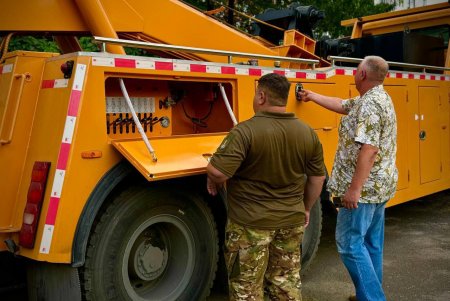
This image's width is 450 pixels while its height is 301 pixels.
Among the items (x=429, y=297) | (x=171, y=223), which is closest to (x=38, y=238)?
(x=171, y=223)

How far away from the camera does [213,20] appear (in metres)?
4.53

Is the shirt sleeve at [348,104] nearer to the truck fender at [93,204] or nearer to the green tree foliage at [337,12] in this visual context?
the truck fender at [93,204]

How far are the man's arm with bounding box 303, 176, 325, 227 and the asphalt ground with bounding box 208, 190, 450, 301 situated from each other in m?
1.28

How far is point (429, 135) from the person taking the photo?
6035 millimetres

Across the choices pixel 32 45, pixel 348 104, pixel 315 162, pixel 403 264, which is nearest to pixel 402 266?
pixel 403 264

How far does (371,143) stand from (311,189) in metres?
0.55

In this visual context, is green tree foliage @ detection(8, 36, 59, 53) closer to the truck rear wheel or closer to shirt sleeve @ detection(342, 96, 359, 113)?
the truck rear wheel

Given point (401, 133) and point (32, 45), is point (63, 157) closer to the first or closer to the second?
point (401, 133)

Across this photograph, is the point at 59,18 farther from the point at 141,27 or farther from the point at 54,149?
the point at 54,149

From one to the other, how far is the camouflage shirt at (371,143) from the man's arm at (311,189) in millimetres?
459

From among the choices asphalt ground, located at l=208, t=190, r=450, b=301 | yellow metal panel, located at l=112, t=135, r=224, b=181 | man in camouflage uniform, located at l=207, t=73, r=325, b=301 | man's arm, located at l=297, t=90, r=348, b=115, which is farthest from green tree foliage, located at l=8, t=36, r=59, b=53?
man in camouflage uniform, located at l=207, t=73, r=325, b=301

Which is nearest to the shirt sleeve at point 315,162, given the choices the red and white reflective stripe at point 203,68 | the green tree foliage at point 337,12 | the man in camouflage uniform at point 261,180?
the man in camouflage uniform at point 261,180

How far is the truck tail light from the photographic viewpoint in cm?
286

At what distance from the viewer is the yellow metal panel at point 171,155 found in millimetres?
2949
